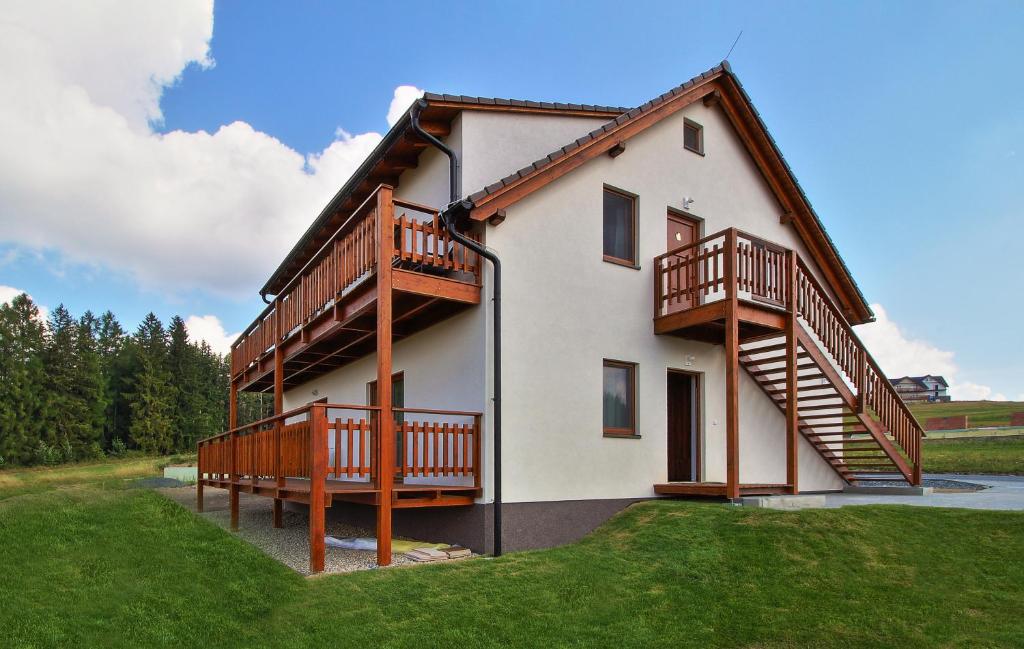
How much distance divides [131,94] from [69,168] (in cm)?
287

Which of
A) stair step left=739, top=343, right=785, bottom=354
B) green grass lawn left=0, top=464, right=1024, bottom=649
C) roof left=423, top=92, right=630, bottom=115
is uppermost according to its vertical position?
roof left=423, top=92, right=630, bottom=115

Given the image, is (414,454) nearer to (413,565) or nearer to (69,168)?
(413,565)

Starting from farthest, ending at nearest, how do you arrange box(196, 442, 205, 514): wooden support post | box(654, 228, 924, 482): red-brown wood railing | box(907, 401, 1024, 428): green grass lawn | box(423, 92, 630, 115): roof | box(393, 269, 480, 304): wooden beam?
box(907, 401, 1024, 428): green grass lawn < box(196, 442, 205, 514): wooden support post < box(654, 228, 924, 482): red-brown wood railing < box(423, 92, 630, 115): roof < box(393, 269, 480, 304): wooden beam

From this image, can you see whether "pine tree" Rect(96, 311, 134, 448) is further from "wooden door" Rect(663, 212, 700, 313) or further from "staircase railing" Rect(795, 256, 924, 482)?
"staircase railing" Rect(795, 256, 924, 482)

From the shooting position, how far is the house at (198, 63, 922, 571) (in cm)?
938

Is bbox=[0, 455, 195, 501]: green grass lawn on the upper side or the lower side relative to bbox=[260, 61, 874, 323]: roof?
lower

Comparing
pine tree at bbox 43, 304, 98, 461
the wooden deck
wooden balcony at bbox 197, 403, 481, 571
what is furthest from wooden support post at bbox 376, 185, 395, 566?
pine tree at bbox 43, 304, 98, 461

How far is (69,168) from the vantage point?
651 inches

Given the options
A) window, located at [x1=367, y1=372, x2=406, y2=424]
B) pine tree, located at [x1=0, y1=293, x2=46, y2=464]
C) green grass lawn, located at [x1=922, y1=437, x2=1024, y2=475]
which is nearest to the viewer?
window, located at [x1=367, y1=372, x2=406, y2=424]

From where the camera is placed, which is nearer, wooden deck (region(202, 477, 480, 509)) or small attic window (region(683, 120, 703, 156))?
wooden deck (region(202, 477, 480, 509))

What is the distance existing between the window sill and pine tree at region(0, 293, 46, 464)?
200 feet

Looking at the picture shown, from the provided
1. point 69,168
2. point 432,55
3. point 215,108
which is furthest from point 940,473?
point 69,168

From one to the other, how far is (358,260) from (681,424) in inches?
272

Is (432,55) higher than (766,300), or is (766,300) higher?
(432,55)
